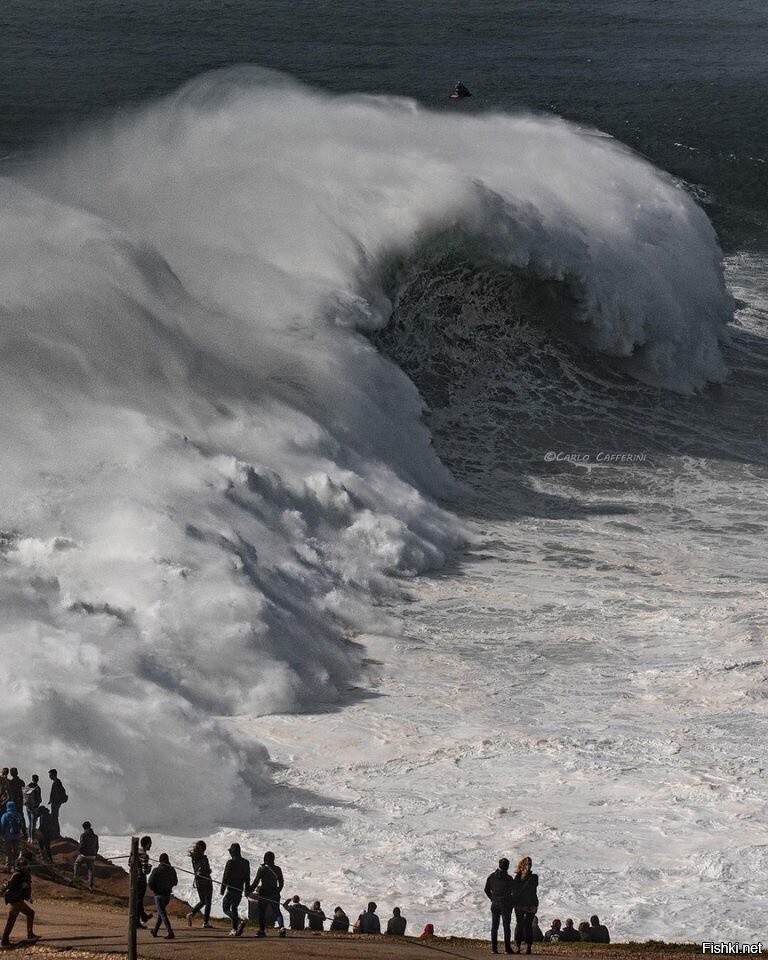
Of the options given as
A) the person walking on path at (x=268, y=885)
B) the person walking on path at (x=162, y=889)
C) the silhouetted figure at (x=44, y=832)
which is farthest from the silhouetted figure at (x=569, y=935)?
the silhouetted figure at (x=44, y=832)

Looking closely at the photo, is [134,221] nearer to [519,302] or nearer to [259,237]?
[259,237]

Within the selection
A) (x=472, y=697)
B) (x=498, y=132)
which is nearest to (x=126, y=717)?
(x=472, y=697)

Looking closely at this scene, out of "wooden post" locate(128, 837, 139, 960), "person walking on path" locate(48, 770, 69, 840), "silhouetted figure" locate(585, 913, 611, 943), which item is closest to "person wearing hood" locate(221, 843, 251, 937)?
"wooden post" locate(128, 837, 139, 960)

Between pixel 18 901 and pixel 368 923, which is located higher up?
pixel 18 901

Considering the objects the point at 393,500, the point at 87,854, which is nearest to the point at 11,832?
the point at 87,854

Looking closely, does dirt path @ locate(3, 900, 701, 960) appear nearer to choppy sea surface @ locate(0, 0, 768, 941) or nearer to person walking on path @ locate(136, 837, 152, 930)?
person walking on path @ locate(136, 837, 152, 930)

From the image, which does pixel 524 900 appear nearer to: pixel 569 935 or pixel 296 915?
pixel 569 935
